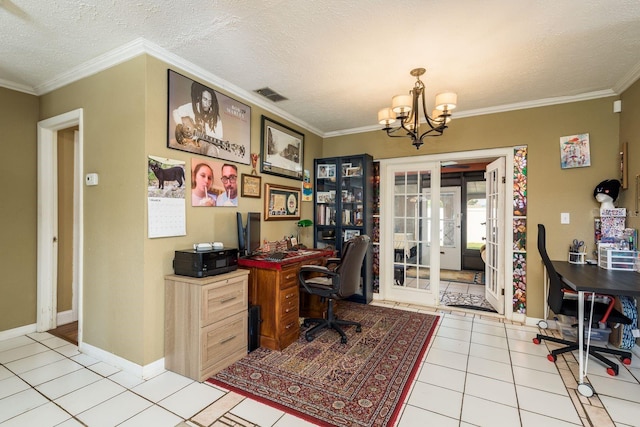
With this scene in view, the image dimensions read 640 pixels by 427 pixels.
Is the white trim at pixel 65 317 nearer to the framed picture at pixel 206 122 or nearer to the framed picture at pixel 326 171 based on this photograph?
the framed picture at pixel 206 122

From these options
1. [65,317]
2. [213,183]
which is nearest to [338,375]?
[213,183]

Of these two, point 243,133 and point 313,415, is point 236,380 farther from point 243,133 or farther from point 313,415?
point 243,133

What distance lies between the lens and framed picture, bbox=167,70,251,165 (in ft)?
8.20

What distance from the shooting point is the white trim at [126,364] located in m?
2.28

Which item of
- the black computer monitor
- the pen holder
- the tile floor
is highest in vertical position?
the black computer monitor

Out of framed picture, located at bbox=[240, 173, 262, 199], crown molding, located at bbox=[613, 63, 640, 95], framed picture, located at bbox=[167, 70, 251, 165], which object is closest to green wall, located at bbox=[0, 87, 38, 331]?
framed picture, located at bbox=[167, 70, 251, 165]

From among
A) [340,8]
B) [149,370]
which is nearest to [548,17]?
[340,8]

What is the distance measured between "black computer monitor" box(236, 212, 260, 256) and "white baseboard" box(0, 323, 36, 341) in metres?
2.40

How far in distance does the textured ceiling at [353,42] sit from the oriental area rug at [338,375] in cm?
256

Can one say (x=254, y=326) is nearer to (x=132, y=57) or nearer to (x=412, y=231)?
(x=132, y=57)

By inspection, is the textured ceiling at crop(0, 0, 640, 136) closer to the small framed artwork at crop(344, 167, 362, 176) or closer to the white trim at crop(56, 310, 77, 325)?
the small framed artwork at crop(344, 167, 362, 176)

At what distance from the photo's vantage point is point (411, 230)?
14.0 feet

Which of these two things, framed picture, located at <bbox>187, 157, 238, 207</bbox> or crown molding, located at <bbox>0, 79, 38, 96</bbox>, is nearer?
framed picture, located at <bbox>187, 157, 238, 207</bbox>

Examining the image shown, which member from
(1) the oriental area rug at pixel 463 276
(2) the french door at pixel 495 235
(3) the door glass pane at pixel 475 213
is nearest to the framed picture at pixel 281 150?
(2) the french door at pixel 495 235
